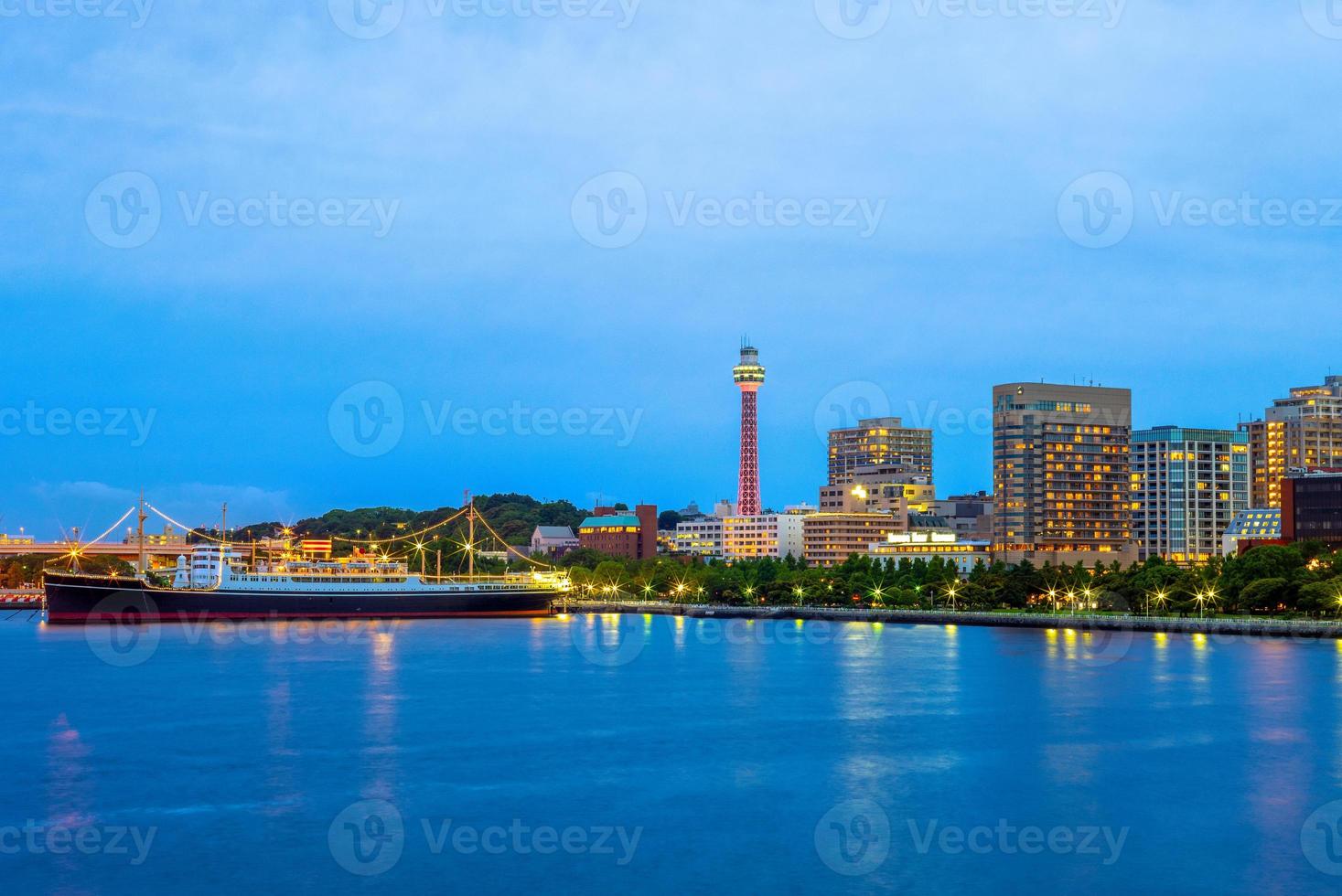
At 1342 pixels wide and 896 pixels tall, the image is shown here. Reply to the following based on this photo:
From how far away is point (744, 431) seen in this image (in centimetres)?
18088

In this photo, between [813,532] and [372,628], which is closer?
[372,628]

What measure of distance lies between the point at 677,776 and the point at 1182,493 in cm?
11937

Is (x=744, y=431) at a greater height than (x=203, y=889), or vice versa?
(x=744, y=431)

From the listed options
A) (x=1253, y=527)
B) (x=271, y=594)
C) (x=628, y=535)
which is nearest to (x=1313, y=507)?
(x=1253, y=527)

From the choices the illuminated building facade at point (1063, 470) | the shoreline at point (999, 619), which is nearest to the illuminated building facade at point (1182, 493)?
the illuminated building facade at point (1063, 470)

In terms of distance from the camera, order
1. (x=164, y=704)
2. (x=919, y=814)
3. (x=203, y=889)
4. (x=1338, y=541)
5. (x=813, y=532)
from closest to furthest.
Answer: (x=203, y=889) < (x=919, y=814) < (x=164, y=704) < (x=1338, y=541) < (x=813, y=532)

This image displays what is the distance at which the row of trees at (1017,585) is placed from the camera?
75.4 meters

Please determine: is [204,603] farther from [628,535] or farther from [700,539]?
[700,539]

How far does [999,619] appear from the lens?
82.5 metres

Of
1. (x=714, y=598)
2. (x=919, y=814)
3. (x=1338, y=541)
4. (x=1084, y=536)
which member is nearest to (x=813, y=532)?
(x=1084, y=536)

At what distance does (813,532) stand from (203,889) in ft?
432

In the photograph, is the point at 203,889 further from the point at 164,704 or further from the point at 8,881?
the point at 164,704

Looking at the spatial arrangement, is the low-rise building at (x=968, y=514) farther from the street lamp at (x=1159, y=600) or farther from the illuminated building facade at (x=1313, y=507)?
the street lamp at (x=1159, y=600)

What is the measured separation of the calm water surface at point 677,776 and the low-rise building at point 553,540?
112 meters
